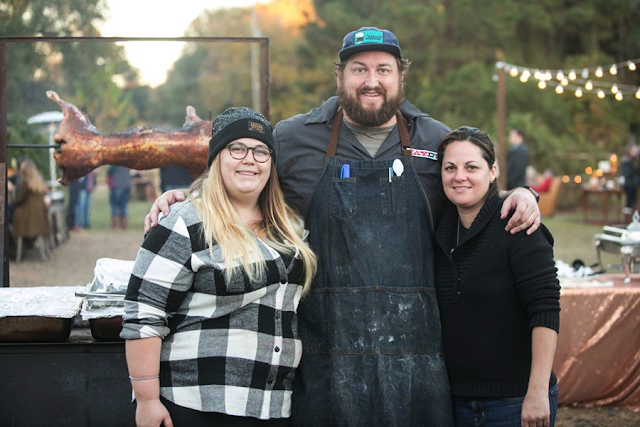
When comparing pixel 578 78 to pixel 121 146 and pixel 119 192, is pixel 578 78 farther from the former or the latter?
pixel 121 146

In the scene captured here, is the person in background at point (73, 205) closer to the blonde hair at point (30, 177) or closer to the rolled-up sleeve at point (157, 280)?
the blonde hair at point (30, 177)

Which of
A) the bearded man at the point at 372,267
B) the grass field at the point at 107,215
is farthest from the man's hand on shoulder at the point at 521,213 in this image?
the grass field at the point at 107,215

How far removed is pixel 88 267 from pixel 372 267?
26.4 feet

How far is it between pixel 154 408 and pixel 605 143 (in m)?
20.3

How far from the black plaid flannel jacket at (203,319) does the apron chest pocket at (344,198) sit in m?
0.42

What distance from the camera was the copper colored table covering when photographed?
173 inches

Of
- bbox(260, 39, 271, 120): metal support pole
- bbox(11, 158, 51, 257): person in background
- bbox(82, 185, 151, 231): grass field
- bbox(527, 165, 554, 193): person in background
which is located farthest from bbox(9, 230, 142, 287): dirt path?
bbox(527, 165, 554, 193): person in background

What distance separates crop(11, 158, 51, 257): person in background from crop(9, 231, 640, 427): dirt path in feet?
1.78

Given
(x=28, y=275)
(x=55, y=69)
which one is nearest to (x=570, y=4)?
(x=55, y=69)

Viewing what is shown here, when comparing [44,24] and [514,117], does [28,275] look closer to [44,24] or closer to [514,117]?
[44,24]

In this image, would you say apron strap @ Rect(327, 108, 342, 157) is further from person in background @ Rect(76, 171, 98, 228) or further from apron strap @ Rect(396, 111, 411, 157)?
person in background @ Rect(76, 171, 98, 228)

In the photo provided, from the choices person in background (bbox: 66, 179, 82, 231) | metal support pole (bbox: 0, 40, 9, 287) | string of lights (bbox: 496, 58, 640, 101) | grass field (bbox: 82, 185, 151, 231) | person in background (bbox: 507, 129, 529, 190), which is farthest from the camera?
grass field (bbox: 82, 185, 151, 231)

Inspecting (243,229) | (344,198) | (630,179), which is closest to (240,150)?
(243,229)

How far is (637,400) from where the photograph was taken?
4.55 m
